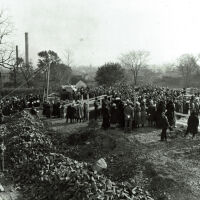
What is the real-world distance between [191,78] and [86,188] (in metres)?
70.3

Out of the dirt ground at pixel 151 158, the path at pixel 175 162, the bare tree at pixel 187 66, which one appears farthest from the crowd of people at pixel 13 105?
the bare tree at pixel 187 66

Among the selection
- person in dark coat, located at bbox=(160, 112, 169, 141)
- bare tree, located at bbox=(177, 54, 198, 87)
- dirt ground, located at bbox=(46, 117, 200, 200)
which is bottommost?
dirt ground, located at bbox=(46, 117, 200, 200)

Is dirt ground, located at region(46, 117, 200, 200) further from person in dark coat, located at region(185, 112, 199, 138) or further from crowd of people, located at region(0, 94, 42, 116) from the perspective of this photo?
crowd of people, located at region(0, 94, 42, 116)

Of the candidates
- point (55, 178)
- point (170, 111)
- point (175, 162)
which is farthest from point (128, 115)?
point (55, 178)

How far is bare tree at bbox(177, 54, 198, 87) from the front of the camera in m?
71.8

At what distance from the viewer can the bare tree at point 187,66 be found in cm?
7179

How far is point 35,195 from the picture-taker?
25.6 ft

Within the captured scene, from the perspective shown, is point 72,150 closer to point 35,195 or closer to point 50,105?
point 35,195

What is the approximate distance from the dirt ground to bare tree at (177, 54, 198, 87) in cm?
5914

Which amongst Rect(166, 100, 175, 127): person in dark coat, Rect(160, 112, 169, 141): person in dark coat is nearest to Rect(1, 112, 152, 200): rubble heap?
Rect(160, 112, 169, 141): person in dark coat

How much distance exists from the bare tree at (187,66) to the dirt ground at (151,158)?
194 feet

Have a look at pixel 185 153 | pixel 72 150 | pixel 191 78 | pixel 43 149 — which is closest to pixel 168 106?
pixel 185 153

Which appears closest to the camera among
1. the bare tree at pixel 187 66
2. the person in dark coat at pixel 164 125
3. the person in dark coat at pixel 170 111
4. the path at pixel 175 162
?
the path at pixel 175 162

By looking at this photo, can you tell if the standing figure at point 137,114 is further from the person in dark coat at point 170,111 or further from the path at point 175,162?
the person in dark coat at point 170,111
